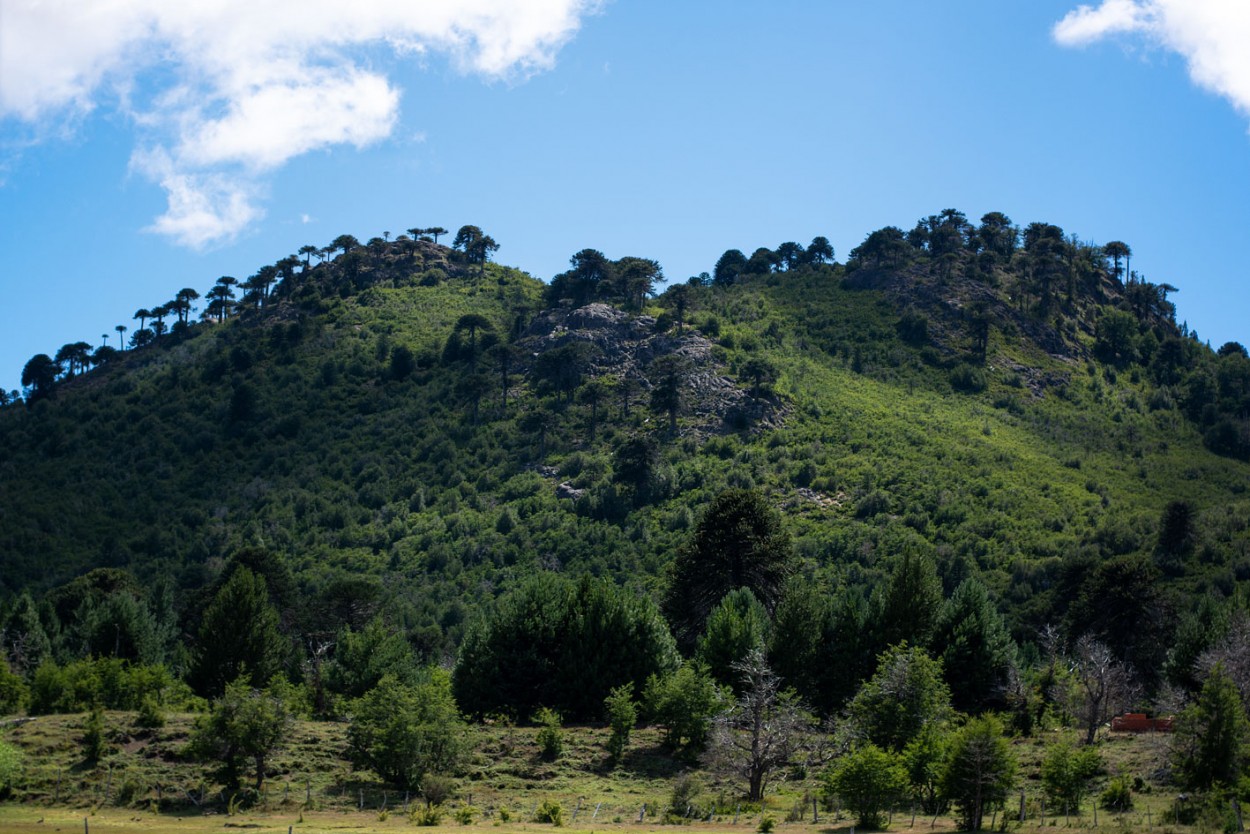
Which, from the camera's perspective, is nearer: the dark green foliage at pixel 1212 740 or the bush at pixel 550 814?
the dark green foliage at pixel 1212 740

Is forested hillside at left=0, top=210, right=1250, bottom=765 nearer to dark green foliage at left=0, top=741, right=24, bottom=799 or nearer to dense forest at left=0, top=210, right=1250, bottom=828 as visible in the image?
dense forest at left=0, top=210, right=1250, bottom=828

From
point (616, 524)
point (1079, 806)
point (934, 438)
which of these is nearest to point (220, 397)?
point (616, 524)

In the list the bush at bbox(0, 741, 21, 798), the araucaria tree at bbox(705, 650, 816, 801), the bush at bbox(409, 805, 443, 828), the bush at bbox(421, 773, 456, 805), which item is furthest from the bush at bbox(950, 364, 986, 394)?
the bush at bbox(0, 741, 21, 798)

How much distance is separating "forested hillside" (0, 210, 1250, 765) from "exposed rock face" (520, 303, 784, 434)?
0.53 meters

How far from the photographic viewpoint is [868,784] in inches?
1967

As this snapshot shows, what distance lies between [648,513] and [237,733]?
72.6 metres

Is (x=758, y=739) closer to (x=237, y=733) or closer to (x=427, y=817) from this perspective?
(x=427, y=817)

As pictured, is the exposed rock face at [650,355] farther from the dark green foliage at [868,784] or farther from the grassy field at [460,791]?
the dark green foliage at [868,784]

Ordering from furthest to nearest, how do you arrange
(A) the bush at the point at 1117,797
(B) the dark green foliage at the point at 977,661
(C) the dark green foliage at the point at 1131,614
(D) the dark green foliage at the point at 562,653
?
(C) the dark green foliage at the point at 1131,614 < (D) the dark green foliage at the point at 562,653 < (B) the dark green foliage at the point at 977,661 < (A) the bush at the point at 1117,797

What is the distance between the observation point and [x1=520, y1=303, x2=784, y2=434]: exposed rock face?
14500cm

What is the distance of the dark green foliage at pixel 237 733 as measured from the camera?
184ft

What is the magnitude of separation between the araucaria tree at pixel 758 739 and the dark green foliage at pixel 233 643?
1317 inches

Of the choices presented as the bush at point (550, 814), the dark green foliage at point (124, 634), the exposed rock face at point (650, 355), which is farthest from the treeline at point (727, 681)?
the exposed rock face at point (650, 355)

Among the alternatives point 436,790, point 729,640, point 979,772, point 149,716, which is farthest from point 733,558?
point 149,716
